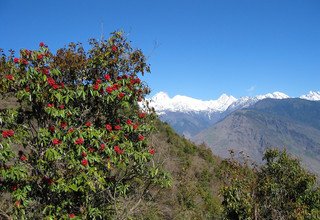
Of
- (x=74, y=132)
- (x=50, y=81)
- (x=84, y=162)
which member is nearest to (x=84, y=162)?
(x=84, y=162)

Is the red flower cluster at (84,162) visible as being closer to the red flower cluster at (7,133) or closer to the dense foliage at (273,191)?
the red flower cluster at (7,133)

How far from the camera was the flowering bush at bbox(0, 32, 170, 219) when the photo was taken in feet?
24.1

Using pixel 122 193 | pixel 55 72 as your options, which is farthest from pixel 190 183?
pixel 55 72

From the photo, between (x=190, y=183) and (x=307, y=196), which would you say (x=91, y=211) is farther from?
(x=190, y=183)

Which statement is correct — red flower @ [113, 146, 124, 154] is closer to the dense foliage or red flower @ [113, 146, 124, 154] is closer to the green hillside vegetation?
the green hillside vegetation

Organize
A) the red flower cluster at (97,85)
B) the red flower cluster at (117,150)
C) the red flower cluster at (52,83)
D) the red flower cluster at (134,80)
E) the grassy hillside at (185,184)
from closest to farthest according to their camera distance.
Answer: the red flower cluster at (52,83) < the red flower cluster at (117,150) < the red flower cluster at (97,85) < the red flower cluster at (134,80) < the grassy hillside at (185,184)

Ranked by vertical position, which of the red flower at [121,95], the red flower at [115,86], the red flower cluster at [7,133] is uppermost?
the red flower at [115,86]

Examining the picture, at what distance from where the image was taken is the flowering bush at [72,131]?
7.35 meters

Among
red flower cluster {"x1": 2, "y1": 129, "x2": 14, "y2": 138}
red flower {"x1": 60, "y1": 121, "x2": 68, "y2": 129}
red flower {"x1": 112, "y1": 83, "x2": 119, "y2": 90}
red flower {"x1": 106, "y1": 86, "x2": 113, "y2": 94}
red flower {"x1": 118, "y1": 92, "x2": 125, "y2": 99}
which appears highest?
red flower {"x1": 112, "y1": 83, "x2": 119, "y2": 90}

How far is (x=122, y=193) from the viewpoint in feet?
29.1

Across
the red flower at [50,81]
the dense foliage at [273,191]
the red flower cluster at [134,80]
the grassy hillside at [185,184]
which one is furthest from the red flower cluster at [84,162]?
the dense foliage at [273,191]

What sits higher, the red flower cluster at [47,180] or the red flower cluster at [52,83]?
the red flower cluster at [52,83]

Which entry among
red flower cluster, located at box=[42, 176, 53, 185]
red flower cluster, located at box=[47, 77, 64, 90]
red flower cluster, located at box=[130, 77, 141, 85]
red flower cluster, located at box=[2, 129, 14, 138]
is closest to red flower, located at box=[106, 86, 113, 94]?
red flower cluster, located at box=[130, 77, 141, 85]

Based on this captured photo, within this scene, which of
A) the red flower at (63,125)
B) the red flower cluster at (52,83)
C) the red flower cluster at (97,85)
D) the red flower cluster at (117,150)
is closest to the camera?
the red flower cluster at (52,83)
